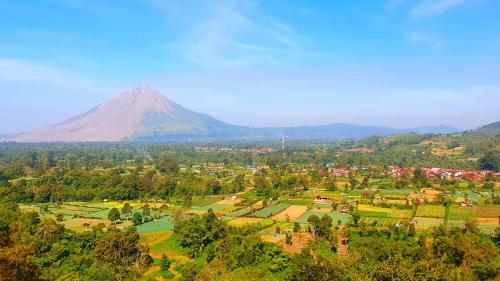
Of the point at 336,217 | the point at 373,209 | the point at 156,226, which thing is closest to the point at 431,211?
the point at 373,209

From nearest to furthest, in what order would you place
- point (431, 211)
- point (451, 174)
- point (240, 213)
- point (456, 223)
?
point (456, 223) → point (431, 211) → point (240, 213) → point (451, 174)

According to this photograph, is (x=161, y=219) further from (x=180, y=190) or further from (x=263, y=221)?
(x=180, y=190)

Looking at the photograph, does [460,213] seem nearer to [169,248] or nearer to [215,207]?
[215,207]

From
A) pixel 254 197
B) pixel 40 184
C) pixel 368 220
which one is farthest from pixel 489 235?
pixel 40 184

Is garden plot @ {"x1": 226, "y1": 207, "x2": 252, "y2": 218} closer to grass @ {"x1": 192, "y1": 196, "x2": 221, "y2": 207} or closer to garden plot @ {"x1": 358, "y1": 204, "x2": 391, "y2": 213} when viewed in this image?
grass @ {"x1": 192, "y1": 196, "x2": 221, "y2": 207}

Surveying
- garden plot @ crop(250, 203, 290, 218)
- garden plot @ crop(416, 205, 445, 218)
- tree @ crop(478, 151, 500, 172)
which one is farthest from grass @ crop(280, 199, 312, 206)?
tree @ crop(478, 151, 500, 172)

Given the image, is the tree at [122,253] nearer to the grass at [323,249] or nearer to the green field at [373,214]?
the grass at [323,249]
